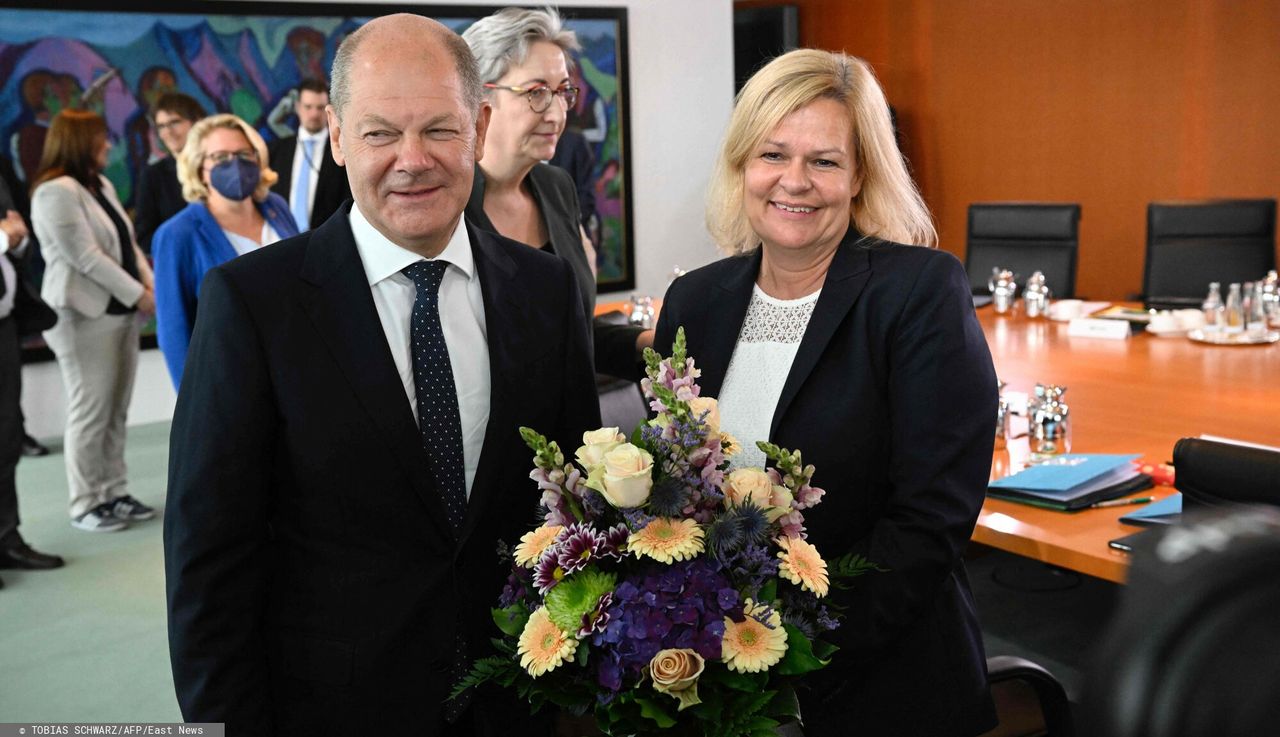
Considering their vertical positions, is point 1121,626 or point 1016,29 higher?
point 1016,29

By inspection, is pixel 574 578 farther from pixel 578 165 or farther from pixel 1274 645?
pixel 578 165

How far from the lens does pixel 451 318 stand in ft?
5.32

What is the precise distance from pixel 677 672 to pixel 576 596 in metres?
0.15

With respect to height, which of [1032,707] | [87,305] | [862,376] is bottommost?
[1032,707]

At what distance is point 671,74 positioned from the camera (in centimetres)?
877

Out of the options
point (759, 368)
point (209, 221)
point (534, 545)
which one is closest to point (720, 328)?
point (759, 368)

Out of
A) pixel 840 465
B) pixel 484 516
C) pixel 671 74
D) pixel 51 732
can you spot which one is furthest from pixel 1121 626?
Answer: pixel 671 74

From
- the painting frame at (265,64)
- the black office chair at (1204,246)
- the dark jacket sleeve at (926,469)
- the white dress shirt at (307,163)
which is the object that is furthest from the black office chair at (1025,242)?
the dark jacket sleeve at (926,469)

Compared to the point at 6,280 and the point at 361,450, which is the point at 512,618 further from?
the point at 6,280

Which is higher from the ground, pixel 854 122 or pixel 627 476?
pixel 854 122

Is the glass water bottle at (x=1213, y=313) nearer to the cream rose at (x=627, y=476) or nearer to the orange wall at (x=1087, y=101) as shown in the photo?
the orange wall at (x=1087, y=101)

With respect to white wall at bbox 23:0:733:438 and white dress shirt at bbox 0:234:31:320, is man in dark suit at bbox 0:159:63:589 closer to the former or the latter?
white dress shirt at bbox 0:234:31:320

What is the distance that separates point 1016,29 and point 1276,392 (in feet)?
19.5

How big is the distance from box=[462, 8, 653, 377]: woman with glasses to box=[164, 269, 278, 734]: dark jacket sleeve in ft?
3.69
